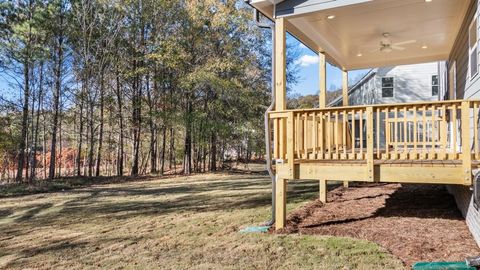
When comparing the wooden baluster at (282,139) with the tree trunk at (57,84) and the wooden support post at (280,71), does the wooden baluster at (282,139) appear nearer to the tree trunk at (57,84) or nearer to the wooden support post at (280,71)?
the wooden support post at (280,71)

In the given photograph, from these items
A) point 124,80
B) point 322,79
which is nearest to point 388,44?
point 322,79

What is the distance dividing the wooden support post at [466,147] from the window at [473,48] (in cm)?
111

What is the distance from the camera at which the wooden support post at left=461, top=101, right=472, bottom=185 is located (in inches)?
171

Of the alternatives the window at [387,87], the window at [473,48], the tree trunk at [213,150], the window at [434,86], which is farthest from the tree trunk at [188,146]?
the window at [473,48]

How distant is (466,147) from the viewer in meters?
4.34

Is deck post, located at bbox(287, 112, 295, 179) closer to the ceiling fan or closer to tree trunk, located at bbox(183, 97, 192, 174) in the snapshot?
the ceiling fan

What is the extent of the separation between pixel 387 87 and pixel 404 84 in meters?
0.76

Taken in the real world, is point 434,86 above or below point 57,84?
above

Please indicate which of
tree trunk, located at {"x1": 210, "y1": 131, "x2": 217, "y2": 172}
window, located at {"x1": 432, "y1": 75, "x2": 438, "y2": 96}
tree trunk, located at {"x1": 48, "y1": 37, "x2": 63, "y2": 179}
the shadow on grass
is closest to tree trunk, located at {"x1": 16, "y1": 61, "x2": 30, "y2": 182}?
tree trunk, located at {"x1": 48, "y1": 37, "x2": 63, "y2": 179}

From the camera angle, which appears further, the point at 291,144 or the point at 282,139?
the point at 282,139

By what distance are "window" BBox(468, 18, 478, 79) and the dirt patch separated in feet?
7.09

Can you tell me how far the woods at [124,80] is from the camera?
522 inches

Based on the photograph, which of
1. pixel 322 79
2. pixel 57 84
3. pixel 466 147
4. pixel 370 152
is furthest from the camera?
pixel 57 84

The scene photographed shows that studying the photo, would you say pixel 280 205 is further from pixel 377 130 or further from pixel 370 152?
pixel 377 130
